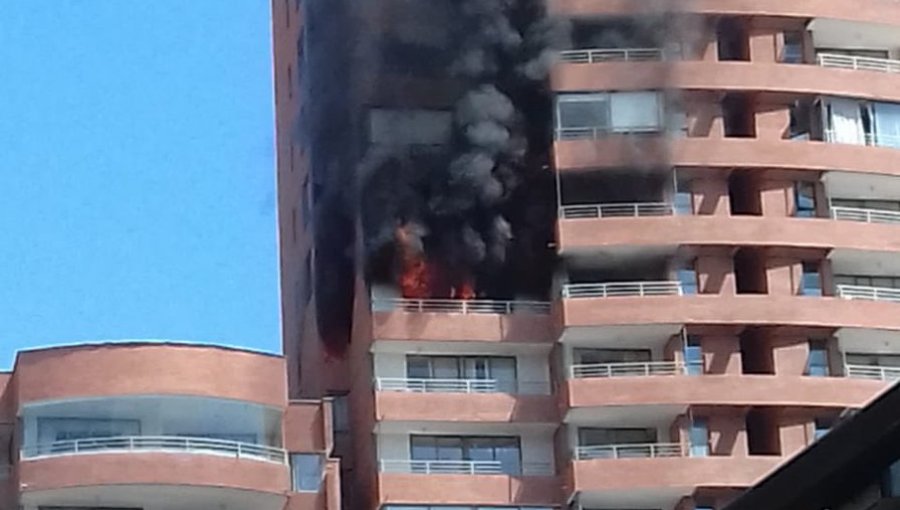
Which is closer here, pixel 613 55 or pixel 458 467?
pixel 458 467

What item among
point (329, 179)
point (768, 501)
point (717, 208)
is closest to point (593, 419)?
point (717, 208)

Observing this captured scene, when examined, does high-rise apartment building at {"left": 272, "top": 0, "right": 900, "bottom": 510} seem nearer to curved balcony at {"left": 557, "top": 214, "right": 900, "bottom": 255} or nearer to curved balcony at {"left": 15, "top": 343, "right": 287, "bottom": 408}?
curved balcony at {"left": 557, "top": 214, "right": 900, "bottom": 255}

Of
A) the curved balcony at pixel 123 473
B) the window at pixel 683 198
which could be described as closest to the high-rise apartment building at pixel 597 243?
the window at pixel 683 198

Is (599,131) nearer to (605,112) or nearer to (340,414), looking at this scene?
(605,112)

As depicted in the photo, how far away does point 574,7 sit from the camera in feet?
290

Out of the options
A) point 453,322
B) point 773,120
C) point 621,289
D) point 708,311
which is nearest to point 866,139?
point 773,120

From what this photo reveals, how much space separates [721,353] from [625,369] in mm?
3261

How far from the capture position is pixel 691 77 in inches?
3418

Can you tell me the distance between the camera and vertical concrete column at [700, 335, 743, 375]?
274 feet

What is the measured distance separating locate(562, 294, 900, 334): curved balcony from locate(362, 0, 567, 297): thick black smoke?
3.01m

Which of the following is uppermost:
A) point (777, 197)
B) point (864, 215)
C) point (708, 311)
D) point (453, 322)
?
point (777, 197)

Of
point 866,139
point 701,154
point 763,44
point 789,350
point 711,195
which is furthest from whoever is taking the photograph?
point 763,44

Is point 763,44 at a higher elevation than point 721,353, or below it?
higher

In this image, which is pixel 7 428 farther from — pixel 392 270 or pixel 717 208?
pixel 717 208
